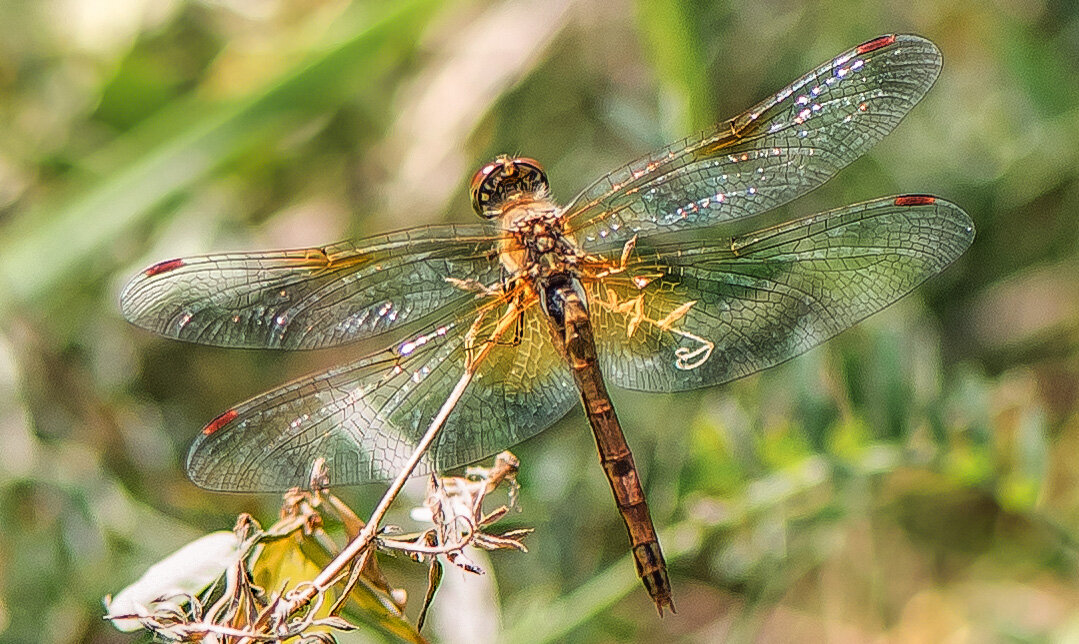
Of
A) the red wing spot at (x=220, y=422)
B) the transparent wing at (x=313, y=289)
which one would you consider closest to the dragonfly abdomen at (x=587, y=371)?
the transparent wing at (x=313, y=289)

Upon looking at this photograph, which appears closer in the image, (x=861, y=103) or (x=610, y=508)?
(x=861, y=103)

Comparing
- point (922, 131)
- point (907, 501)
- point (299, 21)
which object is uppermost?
point (299, 21)

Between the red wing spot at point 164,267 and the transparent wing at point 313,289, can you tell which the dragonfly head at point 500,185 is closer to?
the transparent wing at point 313,289

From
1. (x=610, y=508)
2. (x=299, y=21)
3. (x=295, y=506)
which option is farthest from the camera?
(x=299, y=21)

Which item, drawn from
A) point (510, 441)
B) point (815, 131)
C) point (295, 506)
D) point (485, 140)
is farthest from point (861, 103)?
point (485, 140)

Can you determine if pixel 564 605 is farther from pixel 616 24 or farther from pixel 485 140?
pixel 616 24

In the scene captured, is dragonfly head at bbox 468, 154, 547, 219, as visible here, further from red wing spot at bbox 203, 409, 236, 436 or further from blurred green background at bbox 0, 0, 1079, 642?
red wing spot at bbox 203, 409, 236, 436
